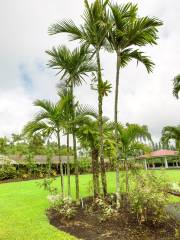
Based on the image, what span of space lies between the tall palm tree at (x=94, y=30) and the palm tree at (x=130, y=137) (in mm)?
2855

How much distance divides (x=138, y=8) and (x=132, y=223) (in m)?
6.05

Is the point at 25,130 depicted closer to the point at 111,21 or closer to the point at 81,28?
the point at 81,28

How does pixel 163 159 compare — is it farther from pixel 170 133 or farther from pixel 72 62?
pixel 72 62

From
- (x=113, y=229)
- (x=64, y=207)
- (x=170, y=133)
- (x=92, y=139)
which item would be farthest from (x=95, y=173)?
(x=170, y=133)

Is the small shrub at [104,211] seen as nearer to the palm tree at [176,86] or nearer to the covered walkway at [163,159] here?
the palm tree at [176,86]

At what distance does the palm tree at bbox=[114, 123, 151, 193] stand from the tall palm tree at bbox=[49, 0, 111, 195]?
2.86 meters

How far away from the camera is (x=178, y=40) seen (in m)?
9.70

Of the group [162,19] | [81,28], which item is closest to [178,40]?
[162,19]

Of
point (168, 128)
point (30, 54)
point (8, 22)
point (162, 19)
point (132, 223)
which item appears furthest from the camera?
point (168, 128)

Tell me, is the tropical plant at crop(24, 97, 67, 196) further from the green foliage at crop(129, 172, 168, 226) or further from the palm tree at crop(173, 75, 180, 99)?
the palm tree at crop(173, 75, 180, 99)

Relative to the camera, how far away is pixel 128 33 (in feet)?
26.8

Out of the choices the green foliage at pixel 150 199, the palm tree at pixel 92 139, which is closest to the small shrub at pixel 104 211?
the green foliage at pixel 150 199

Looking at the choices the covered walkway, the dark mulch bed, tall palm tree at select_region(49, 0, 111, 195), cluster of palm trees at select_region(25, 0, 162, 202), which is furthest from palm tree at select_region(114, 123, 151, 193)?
the covered walkway

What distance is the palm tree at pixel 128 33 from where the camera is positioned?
8.00 metres
